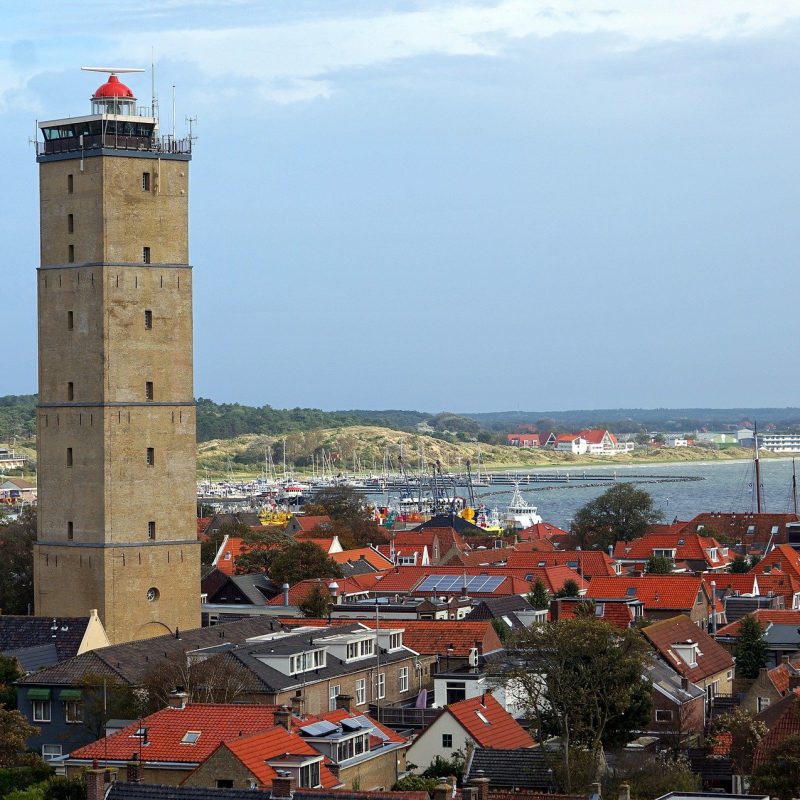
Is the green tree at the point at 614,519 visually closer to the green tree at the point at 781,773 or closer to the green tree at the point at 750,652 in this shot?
the green tree at the point at 750,652

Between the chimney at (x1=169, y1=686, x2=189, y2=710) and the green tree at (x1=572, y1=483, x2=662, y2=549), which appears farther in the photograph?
the green tree at (x1=572, y1=483, x2=662, y2=549)

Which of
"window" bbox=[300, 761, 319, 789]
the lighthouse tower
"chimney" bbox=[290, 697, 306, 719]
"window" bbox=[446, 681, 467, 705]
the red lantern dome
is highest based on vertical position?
the red lantern dome

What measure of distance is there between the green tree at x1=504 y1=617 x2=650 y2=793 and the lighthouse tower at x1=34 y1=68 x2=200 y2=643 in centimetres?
1432

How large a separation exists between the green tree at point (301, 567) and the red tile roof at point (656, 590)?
10.1 m

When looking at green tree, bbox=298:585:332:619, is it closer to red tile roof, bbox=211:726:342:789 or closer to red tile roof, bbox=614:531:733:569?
red tile roof, bbox=211:726:342:789

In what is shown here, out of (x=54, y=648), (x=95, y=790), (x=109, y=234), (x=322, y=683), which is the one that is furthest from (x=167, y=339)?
(x=95, y=790)

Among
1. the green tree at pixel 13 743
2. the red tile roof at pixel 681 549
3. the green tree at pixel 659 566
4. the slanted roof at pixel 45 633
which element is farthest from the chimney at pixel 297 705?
the red tile roof at pixel 681 549

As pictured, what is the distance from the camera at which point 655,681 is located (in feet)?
147

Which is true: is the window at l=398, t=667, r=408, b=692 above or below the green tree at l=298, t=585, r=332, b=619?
below

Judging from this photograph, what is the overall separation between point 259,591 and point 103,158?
20321 mm

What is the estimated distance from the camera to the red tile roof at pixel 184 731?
108ft

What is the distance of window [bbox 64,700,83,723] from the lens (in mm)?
42281

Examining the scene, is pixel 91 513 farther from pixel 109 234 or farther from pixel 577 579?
pixel 577 579

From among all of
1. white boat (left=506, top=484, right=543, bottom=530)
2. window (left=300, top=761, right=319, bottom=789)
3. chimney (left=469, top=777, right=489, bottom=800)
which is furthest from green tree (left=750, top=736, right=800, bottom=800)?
white boat (left=506, top=484, right=543, bottom=530)
